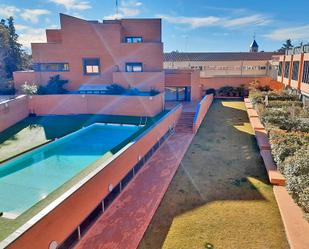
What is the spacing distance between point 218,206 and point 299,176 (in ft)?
12.7

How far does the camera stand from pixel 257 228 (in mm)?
10180

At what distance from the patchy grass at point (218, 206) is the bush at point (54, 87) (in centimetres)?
1751

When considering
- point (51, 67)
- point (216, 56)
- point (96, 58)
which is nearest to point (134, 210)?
point (96, 58)

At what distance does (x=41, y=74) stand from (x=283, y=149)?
27.5 m

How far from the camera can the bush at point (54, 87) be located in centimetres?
2755

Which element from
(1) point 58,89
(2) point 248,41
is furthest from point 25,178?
(2) point 248,41

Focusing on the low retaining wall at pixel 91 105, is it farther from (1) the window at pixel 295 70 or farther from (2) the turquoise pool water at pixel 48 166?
(1) the window at pixel 295 70

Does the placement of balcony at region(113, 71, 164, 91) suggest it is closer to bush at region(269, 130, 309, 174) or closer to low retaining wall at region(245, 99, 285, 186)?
low retaining wall at region(245, 99, 285, 186)

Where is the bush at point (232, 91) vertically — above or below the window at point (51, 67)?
below

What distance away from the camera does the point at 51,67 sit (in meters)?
29.8

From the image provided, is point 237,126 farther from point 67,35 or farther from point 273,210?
point 67,35

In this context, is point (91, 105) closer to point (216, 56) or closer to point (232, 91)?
point (232, 91)

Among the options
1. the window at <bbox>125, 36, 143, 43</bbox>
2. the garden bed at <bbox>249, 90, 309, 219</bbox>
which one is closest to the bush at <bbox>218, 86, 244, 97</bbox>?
the window at <bbox>125, 36, 143, 43</bbox>

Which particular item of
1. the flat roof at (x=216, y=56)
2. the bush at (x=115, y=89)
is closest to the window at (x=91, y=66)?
the bush at (x=115, y=89)
